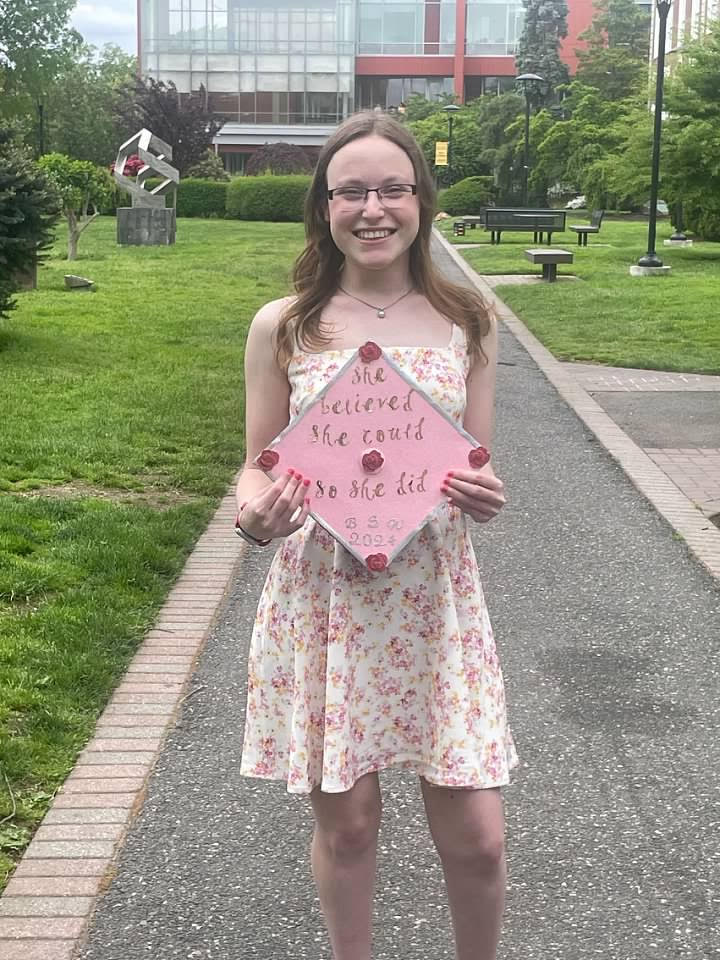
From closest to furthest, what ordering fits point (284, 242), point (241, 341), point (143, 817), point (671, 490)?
point (143, 817) → point (671, 490) → point (241, 341) → point (284, 242)

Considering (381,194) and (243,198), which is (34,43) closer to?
(243,198)

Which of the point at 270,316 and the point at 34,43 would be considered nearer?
the point at 270,316

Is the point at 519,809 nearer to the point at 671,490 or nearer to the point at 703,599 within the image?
the point at 703,599

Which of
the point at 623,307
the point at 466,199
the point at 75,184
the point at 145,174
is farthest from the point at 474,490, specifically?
the point at 466,199

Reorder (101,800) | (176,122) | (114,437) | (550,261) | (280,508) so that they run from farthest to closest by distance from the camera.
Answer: (176,122), (550,261), (114,437), (101,800), (280,508)

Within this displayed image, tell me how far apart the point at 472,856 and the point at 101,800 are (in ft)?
5.23

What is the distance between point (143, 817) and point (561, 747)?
4.58ft

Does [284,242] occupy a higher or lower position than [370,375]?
lower

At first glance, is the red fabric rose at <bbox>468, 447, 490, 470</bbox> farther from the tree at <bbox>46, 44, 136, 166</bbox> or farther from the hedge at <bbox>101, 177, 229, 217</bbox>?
the tree at <bbox>46, 44, 136, 166</bbox>

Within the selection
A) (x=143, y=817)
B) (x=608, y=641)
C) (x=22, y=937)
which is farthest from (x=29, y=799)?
(x=608, y=641)

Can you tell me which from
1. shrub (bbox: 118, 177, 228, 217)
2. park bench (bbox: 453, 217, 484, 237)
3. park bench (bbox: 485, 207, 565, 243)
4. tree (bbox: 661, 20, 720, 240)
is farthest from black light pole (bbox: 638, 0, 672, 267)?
shrub (bbox: 118, 177, 228, 217)

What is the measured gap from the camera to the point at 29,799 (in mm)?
3740

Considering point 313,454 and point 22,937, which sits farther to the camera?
point 22,937

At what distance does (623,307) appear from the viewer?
18.2 meters
